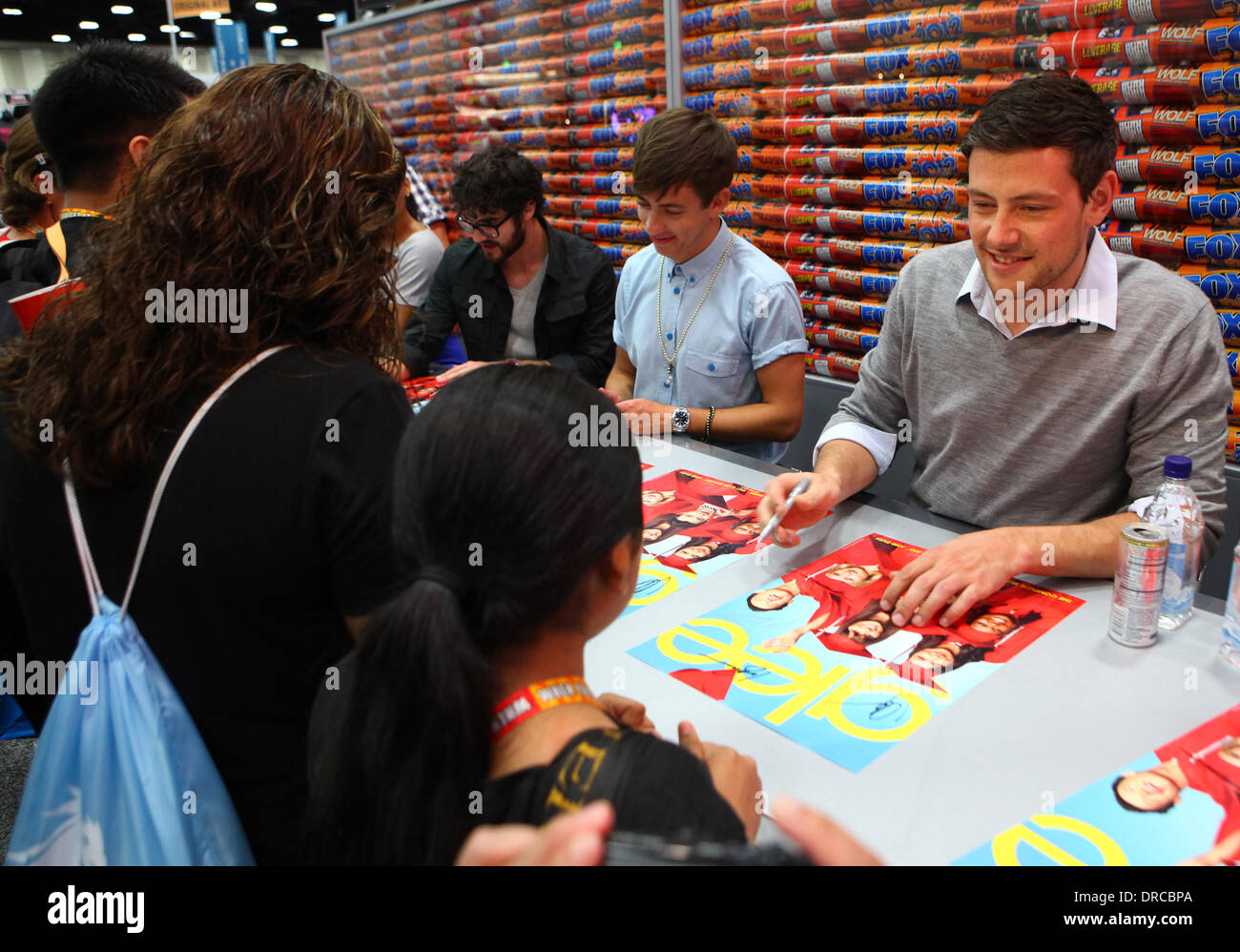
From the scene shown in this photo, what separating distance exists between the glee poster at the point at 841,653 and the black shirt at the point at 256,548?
0.54 meters

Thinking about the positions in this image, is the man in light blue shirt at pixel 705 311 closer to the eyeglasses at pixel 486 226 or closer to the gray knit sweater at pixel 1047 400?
the gray knit sweater at pixel 1047 400

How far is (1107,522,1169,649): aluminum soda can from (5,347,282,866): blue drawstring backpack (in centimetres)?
127

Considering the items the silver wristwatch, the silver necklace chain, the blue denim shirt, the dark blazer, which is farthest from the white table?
the dark blazer

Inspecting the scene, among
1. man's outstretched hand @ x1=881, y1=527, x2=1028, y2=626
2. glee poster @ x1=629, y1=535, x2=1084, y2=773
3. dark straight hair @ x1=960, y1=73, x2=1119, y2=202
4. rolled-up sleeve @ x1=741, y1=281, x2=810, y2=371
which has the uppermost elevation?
dark straight hair @ x1=960, y1=73, x2=1119, y2=202

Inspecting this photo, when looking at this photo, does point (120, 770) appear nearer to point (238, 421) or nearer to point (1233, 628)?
point (238, 421)

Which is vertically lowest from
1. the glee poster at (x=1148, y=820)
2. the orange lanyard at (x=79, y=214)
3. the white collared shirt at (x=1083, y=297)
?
the glee poster at (x=1148, y=820)

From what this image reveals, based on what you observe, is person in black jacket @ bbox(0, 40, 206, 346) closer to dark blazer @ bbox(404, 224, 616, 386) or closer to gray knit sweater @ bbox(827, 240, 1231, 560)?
dark blazer @ bbox(404, 224, 616, 386)

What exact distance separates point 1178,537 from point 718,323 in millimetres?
1536

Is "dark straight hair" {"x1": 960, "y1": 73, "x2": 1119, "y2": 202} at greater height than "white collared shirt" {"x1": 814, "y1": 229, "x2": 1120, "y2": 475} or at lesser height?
greater

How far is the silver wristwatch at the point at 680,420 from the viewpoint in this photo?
2.44m

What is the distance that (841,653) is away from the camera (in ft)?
4.47

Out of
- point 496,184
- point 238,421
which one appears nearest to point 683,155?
point 496,184

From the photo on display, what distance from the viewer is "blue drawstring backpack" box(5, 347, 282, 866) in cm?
99

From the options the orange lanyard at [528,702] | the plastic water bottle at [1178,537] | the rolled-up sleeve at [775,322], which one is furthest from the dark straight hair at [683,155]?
the orange lanyard at [528,702]
